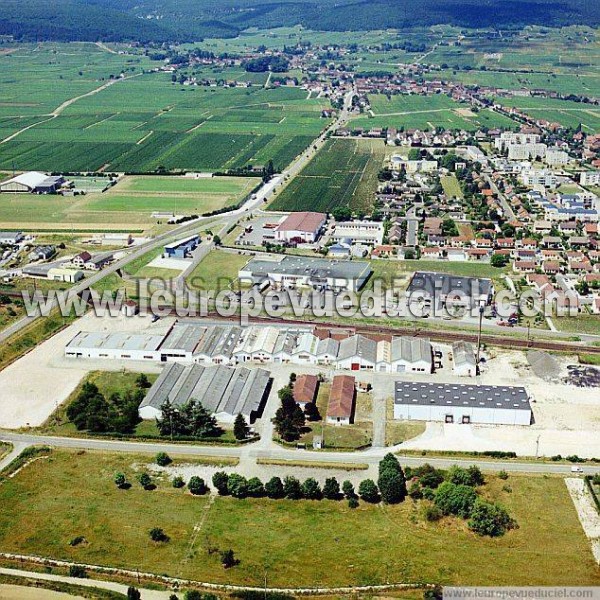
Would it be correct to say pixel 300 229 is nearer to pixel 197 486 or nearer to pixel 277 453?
pixel 277 453

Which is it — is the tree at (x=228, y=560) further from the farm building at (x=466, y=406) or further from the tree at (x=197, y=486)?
the farm building at (x=466, y=406)

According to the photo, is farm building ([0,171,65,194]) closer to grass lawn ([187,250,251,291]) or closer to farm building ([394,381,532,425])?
grass lawn ([187,250,251,291])

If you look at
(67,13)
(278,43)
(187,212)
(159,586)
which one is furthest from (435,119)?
(67,13)

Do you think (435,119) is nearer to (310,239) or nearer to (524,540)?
(310,239)

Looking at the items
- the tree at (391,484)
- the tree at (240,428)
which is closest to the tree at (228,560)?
the tree at (391,484)

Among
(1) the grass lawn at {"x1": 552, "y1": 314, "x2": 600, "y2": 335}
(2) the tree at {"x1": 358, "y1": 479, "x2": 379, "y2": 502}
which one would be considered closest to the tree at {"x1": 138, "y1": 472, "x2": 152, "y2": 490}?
(2) the tree at {"x1": 358, "y1": 479, "x2": 379, "y2": 502}

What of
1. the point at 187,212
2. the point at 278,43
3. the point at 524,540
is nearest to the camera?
the point at 524,540
